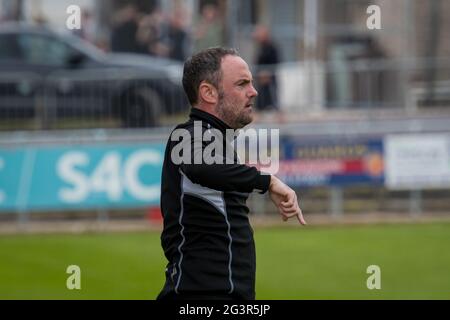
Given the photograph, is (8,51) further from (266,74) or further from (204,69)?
(204,69)

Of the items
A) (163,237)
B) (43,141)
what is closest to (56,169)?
(43,141)

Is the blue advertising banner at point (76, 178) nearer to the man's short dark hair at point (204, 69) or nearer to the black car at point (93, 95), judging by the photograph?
the black car at point (93, 95)

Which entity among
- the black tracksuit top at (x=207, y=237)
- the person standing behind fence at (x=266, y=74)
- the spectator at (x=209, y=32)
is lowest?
the black tracksuit top at (x=207, y=237)

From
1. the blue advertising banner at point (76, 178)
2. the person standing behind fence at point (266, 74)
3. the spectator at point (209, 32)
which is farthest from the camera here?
the spectator at point (209, 32)

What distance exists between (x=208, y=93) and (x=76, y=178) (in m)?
12.8

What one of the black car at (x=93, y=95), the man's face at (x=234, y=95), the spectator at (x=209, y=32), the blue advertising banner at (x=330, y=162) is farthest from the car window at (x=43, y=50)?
the man's face at (x=234, y=95)

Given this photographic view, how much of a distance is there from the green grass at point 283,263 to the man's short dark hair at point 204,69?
254 inches

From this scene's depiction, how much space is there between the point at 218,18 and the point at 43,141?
5.31 meters

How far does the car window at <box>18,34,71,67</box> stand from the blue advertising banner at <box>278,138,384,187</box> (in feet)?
18.2

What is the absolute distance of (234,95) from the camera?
20.8ft

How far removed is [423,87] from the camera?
2164 cm

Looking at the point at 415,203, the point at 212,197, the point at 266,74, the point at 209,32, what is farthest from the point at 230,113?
the point at 209,32

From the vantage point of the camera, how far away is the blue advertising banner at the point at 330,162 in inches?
765

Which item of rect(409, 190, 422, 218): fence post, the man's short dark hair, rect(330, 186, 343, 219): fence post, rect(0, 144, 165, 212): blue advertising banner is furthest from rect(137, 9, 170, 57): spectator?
the man's short dark hair
